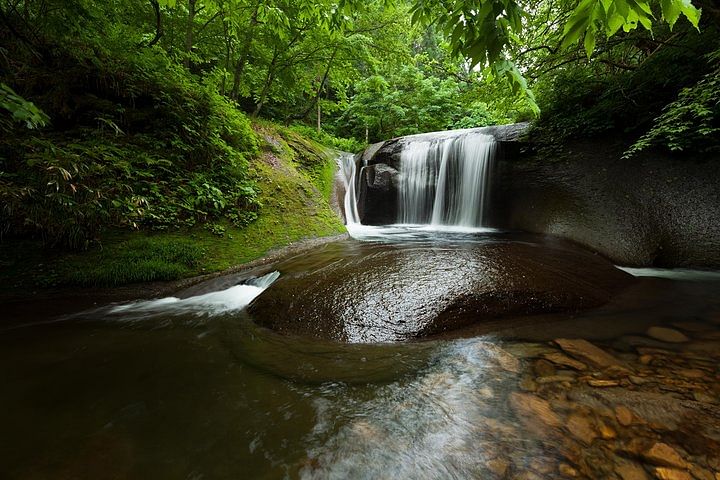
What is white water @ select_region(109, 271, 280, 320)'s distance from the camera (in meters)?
3.08

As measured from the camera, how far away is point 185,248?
164 inches

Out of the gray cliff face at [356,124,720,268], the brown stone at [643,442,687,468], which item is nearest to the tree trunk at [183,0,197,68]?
the gray cliff face at [356,124,720,268]

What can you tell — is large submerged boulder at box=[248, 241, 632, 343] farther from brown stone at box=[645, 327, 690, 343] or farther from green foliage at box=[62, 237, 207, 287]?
green foliage at box=[62, 237, 207, 287]

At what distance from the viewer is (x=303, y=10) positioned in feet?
10.2

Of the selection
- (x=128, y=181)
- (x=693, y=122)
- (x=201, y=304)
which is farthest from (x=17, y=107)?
(x=693, y=122)

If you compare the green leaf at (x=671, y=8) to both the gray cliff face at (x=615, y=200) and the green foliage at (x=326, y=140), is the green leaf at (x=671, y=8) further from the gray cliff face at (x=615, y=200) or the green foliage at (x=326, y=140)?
the green foliage at (x=326, y=140)

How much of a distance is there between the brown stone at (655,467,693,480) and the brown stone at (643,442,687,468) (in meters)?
0.02

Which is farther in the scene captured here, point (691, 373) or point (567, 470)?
point (691, 373)

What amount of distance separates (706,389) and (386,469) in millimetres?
1929

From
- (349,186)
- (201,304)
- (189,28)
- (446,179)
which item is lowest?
(201,304)

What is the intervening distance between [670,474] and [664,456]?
0.08 metres

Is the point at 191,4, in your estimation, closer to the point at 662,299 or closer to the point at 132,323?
the point at 132,323

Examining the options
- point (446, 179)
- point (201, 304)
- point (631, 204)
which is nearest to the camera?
point (201, 304)

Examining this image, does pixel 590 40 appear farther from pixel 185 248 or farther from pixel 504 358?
pixel 185 248
